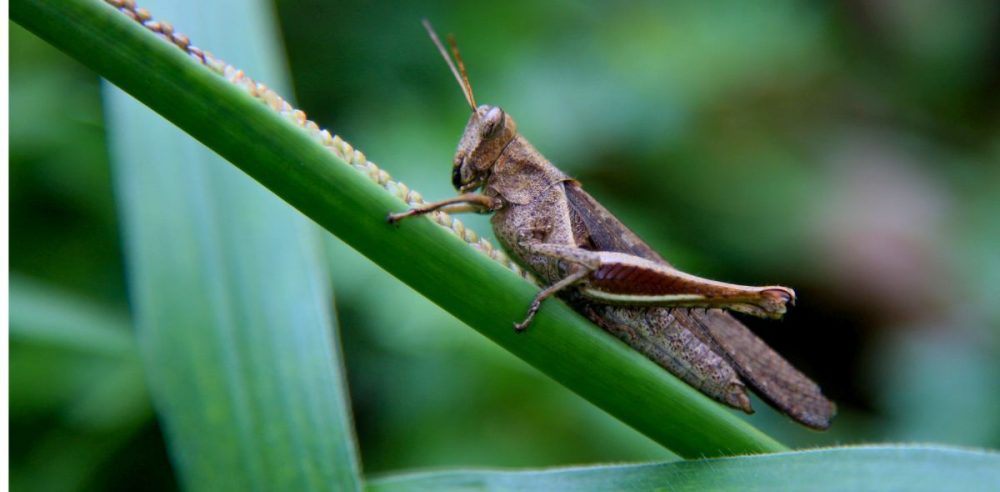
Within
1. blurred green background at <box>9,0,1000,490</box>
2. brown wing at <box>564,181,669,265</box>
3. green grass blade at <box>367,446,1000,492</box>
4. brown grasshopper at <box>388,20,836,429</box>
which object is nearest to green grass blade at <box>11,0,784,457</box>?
green grass blade at <box>367,446,1000,492</box>

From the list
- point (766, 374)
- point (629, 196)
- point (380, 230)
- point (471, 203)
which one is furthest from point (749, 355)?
point (629, 196)

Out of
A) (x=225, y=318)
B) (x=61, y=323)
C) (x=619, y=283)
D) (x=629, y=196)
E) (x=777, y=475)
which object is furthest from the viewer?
(x=629, y=196)

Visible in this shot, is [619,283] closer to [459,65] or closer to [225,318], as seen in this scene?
[459,65]

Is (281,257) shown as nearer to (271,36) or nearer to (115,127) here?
(115,127)

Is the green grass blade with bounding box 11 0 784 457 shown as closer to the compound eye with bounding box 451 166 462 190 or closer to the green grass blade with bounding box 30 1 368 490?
the green grass blade with bounding box 30 1 368 490

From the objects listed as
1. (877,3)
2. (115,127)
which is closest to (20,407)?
(115,127)

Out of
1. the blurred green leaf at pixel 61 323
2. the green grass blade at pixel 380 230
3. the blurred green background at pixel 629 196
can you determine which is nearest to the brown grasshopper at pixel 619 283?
the green grass blade at pixel 380 230
